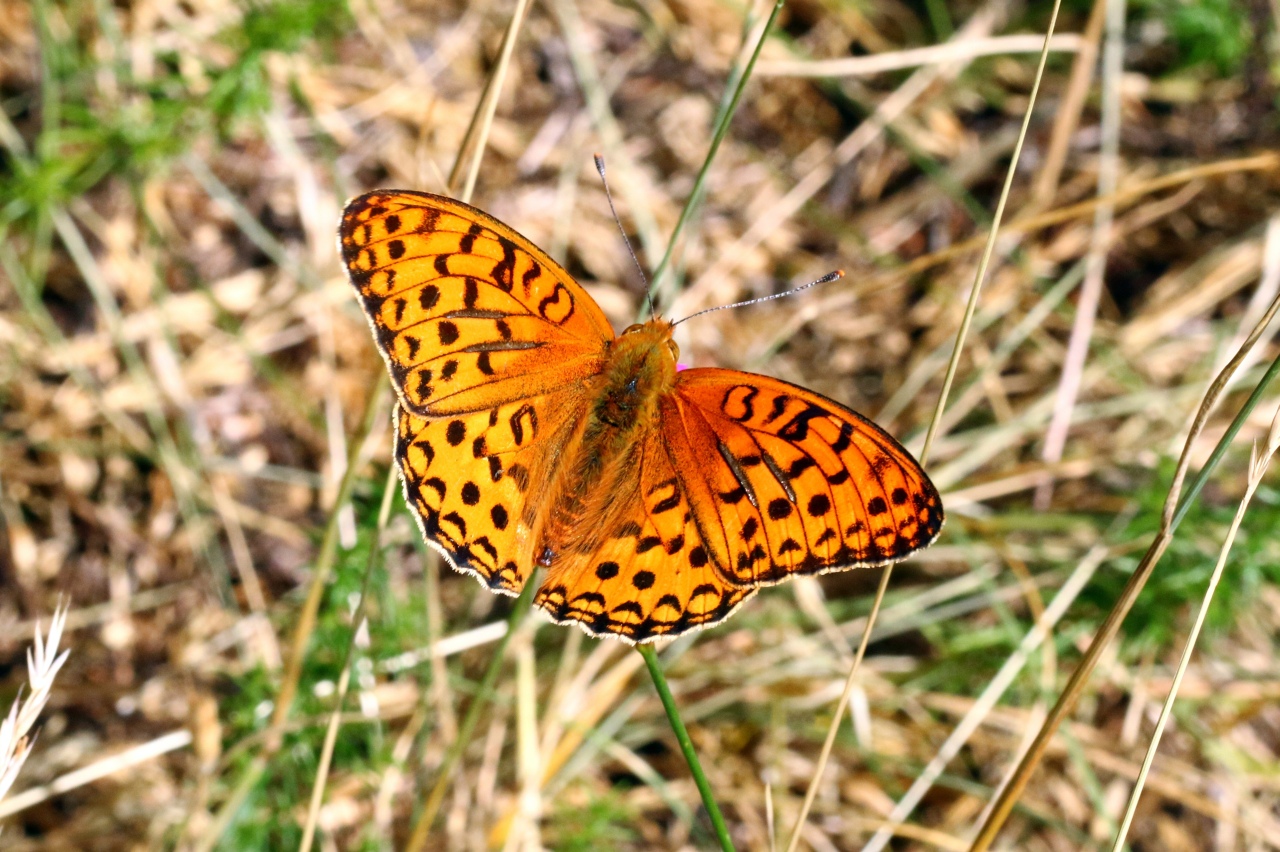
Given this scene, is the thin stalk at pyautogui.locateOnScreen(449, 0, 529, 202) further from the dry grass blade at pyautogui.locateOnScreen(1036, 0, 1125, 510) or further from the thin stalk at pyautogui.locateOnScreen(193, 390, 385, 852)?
the dry grass blade at pyautogui.locateOnScreen(1036, 0, 1125, 510)

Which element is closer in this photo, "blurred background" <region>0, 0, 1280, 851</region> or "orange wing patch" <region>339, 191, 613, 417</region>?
"orange wing patch" <region>339, 191, 613, 417</region>

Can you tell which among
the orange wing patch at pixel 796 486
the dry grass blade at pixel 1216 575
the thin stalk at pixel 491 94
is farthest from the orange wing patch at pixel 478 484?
the dry grass blade at pixel 1216 575

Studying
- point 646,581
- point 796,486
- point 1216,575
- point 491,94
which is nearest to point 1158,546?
point 1216,575

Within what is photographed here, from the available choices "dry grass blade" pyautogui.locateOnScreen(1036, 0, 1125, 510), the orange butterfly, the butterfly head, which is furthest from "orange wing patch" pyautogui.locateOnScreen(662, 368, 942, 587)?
"dry grass blade" pyautogui.locateOnScreen(1036, 0, 1125, 510)

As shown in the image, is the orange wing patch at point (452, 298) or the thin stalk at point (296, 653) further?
the thin stalk at point (296, 653)

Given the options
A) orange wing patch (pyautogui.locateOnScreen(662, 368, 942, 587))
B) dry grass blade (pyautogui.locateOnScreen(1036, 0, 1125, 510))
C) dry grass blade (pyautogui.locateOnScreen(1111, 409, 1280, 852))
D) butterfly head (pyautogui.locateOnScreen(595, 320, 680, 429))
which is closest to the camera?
dry grass blade (pyautogui.locateOnScreen(1111, 409, 1280, 852))

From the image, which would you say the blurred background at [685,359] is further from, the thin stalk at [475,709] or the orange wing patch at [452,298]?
the orange wing patch at [452,298]
